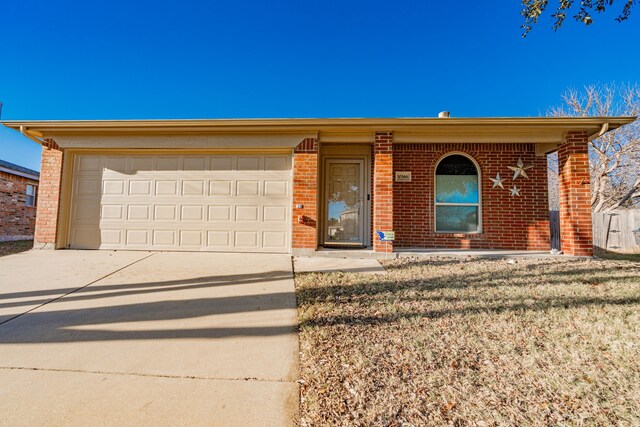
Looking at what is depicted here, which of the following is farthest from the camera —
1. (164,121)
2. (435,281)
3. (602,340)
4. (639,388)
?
(164,121)

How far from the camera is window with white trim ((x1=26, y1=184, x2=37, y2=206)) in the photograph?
11.8m

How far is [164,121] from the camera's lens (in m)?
6.07

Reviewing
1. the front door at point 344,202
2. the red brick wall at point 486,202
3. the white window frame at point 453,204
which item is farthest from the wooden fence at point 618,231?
the front door at point 344,202

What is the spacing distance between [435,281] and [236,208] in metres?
4.17

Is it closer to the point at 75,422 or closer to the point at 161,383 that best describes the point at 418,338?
the point at 161,383

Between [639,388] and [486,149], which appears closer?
[639,388]

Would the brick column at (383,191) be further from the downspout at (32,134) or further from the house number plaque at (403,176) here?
the downspout at (32,134)

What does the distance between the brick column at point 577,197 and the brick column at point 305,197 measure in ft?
16.4

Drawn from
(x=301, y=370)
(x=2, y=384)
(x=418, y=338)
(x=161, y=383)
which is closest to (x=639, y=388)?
(x=418, y=338)

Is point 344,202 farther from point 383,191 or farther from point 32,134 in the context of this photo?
point 32,134

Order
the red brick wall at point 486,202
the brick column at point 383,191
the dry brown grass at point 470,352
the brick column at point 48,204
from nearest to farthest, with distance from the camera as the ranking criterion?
the dry brown grass at point 470,352 < the brick column at point 383,191 < the brick column at point 48,204 < the red brick wall at point 486,202

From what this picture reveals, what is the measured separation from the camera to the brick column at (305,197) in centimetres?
607

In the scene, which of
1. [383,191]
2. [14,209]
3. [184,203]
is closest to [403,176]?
[383,191]

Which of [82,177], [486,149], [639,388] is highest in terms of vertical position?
[486,149]
